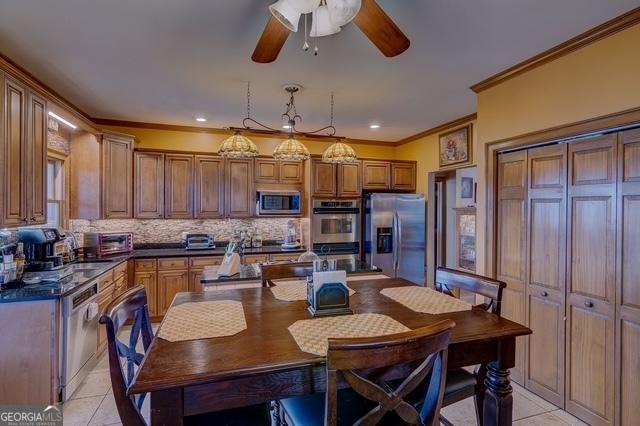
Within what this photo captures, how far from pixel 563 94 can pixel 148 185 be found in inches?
177

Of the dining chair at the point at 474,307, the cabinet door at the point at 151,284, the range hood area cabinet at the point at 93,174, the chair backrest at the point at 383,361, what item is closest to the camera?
the chair backrest at the point at 383,361

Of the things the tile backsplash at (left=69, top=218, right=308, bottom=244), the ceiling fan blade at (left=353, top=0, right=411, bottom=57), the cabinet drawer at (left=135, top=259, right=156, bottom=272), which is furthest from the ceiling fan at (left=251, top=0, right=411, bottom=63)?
the tile backsplash at (left=69, top=218, right=308, bottom=244)

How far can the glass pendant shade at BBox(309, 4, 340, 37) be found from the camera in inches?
61.3

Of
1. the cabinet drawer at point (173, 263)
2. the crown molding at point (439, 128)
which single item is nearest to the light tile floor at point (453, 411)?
the cabinet drawer at point (173, 263)

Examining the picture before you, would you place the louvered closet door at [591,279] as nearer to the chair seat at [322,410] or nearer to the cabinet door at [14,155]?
the chair seat at [322,410]

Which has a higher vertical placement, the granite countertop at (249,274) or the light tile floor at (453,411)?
the granite countertop at (249,274)

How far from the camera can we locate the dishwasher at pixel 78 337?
8.07 feet

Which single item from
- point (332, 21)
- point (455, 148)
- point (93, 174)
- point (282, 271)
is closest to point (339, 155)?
point (282, 271)

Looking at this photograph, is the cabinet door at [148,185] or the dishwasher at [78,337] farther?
the cabinet door at [148,185]

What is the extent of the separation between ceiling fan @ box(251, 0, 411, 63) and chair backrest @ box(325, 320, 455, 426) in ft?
4.16

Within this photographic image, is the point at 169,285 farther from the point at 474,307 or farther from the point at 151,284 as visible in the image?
the point at 474,307

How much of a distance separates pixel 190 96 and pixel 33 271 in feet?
7.00

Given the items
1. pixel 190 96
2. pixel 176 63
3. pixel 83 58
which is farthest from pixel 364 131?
pixel 83 58

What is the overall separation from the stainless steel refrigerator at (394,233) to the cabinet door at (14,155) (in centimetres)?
379
